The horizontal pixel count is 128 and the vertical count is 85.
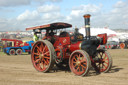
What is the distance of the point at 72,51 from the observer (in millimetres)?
6484

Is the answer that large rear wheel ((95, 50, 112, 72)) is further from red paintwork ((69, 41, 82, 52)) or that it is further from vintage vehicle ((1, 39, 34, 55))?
vintage vehicle ((1, 39, 34, 55))

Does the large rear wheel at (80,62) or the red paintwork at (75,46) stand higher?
the red paintwork at (75,46)

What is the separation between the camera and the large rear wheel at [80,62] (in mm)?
5426

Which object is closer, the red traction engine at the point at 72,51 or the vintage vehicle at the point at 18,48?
the red traction engine at the point at 72,51

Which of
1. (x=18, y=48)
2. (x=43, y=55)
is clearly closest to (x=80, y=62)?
(x=43, y=55)

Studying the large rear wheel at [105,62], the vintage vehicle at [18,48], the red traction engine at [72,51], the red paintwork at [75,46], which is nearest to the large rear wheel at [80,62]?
the red traction engine at [72,51]

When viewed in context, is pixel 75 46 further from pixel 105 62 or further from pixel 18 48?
pixel 18 48

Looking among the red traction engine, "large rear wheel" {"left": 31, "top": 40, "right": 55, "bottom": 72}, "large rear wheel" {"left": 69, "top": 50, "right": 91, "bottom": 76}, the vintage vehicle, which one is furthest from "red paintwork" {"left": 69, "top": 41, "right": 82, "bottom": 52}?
the vintage vehicle

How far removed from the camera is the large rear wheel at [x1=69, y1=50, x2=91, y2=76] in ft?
17.8

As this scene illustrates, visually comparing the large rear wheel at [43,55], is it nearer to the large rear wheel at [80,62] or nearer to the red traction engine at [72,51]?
the red traction engine at [72,51]

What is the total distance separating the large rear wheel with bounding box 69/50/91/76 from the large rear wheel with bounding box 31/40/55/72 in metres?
0.77

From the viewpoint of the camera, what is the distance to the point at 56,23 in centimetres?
694

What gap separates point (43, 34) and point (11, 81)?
313 centimetres

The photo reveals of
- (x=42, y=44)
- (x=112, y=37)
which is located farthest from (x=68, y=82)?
(x=112, y=37)
